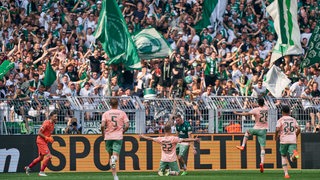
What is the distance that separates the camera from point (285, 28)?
40.4 metres

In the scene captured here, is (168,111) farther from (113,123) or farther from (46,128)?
(113,123)

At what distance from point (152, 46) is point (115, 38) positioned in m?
1.73

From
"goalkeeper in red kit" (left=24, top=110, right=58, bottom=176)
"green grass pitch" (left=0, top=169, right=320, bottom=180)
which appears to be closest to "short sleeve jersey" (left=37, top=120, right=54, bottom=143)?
"goalkeeper in red kit" (left=24, top=110, right=58, bottom=176)

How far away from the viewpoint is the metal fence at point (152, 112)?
35.4 meters

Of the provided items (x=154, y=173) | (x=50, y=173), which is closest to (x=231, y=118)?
(x=154, y=173)

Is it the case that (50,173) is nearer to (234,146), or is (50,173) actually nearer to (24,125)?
(24,125)

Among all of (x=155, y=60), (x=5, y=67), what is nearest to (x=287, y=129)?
(x=5, y=67)

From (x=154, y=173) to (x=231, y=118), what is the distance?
11.9 feet

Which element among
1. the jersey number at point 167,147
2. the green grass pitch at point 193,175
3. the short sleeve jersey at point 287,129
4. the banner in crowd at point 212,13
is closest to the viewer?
the jersey number at point 167,147

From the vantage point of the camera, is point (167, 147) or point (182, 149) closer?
point (167, 147)

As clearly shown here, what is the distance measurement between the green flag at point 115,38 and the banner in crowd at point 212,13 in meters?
6.43

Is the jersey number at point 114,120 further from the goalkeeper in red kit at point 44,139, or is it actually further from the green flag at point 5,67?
the green flag at point 5,67

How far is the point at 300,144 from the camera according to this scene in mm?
38000

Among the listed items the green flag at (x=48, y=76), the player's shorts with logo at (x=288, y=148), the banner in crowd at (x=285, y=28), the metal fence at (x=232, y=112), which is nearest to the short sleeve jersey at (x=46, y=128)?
the green flag at (x=48, y=76)
